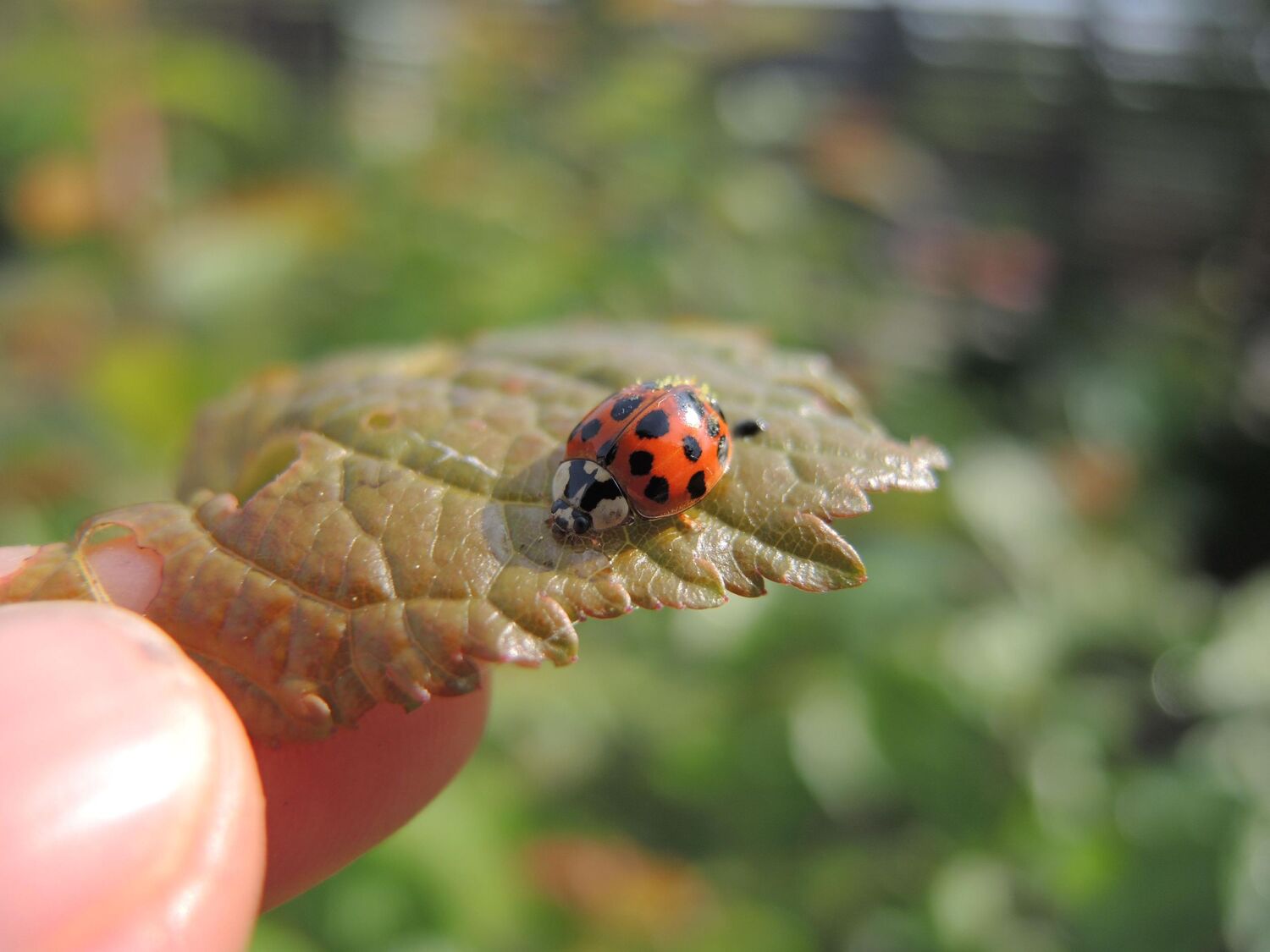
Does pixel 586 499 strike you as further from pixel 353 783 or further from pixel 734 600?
pixel 734 600

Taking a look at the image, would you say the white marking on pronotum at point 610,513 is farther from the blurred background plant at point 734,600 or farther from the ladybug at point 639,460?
the blurred background plant at point 734,600

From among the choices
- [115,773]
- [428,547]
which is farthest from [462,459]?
[115,773]

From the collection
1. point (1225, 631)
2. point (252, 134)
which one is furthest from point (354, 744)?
point (252, 134)

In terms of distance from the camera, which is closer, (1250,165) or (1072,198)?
(1250,165)

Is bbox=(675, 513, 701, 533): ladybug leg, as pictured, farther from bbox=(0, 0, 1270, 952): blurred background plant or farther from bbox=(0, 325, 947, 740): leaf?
bbox=(0, 0, 1270, 952): blurred background plant

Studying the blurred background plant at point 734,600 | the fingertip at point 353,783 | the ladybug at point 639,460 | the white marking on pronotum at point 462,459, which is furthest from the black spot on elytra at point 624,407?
the blurred background plant at point 734,600

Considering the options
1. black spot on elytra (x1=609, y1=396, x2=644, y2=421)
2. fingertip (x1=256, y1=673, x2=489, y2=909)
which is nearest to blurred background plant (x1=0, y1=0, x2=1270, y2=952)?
fingertip (x1=256, y1=673, x2=489, y2=909)

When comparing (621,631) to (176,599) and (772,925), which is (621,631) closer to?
(772,925)
